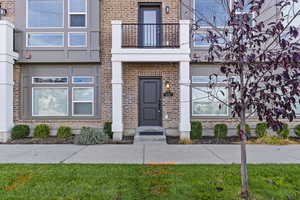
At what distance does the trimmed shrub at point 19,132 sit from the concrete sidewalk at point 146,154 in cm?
144

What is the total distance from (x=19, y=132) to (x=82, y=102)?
259cm

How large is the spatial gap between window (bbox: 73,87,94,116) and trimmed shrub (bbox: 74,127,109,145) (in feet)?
5.39

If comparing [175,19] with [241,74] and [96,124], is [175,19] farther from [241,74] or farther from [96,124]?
[241,74]

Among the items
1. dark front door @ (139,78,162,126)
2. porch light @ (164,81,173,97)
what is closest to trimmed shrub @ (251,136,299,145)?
porch light @ (164,81,173,97)

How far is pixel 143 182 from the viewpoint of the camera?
383 centimetres

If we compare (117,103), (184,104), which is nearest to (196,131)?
(184,104)

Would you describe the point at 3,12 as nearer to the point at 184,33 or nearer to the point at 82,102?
the point at 82,102

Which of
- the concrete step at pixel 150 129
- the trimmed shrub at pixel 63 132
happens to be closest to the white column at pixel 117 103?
the concrete step at pixel 150 129

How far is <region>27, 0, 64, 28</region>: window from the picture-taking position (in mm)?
9117

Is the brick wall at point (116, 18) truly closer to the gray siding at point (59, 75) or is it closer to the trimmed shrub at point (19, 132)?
the gray siding at point (59, 75)

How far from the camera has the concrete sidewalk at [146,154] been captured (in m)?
5.45

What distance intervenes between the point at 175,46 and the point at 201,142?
3.80 m

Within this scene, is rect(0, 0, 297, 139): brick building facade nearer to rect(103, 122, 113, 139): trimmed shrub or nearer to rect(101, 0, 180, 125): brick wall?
rect(101, 0, 180, 125): brick wall

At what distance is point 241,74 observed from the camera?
3074 mm
